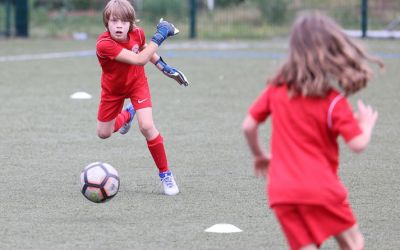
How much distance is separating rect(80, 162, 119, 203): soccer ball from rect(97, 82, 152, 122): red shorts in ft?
3.15

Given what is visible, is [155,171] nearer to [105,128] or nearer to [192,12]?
[105,128]

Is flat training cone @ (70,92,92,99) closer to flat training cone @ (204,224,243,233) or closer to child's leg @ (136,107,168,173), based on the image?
child's leg @ (136,107,168,173)

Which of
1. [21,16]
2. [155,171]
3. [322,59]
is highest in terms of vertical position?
[322,59]

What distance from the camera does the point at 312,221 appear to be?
4.67 meters

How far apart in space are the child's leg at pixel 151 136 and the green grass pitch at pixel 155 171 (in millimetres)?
247

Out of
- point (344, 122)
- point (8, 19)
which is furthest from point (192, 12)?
point (344, 122)

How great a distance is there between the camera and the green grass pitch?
669 cm

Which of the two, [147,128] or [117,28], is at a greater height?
[117,28]

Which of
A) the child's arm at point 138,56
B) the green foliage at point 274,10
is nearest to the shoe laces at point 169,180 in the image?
the child's arm at point 138,56

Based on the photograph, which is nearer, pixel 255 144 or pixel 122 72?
pixel 255 144

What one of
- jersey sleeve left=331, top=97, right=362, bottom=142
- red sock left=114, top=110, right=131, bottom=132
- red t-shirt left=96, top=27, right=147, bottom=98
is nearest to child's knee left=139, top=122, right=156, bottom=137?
red t-shirt left=96, top=27, right=147, bottom=98

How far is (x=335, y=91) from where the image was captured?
15.3 ft

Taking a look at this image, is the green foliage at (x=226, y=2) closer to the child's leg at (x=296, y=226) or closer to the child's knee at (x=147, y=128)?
the child's knee at (x=147, y=128)

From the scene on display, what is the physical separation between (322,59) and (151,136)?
3559 millimetres
